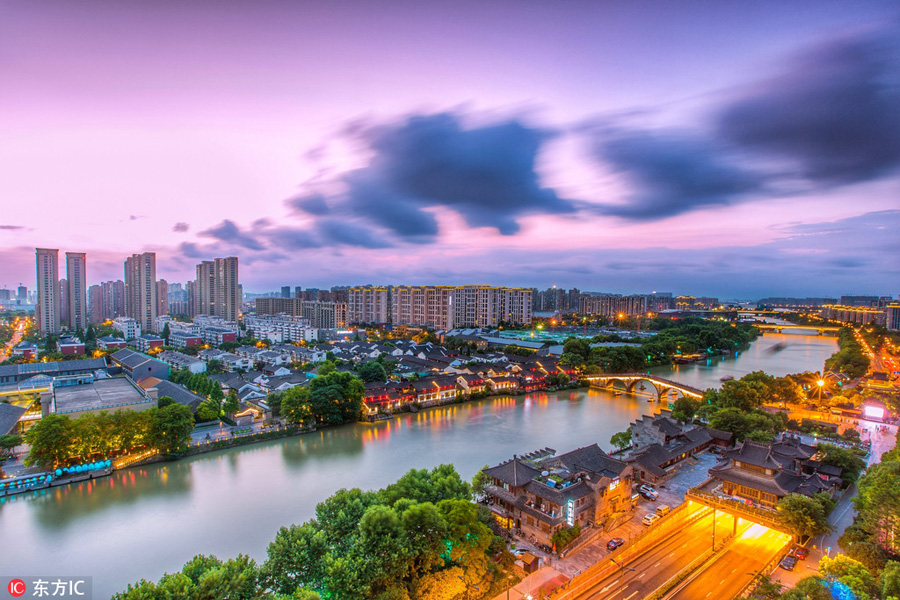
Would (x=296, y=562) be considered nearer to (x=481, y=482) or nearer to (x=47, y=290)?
(x=481, y=482)

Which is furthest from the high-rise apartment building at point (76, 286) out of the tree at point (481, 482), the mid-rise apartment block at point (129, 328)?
the tree at point (481, 482)

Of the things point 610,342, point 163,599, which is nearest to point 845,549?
point 163,599

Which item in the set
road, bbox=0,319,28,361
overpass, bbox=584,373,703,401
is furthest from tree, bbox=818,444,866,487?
road, bbox=0,319,28,361

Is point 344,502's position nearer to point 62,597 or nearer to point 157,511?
point 62,597

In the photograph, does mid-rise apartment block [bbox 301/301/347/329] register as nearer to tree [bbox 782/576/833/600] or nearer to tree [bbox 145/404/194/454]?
tree [bbox 145/404/194/454]

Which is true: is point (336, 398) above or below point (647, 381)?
above

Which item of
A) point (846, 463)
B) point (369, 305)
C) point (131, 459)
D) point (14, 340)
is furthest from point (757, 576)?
point (14, 340)
